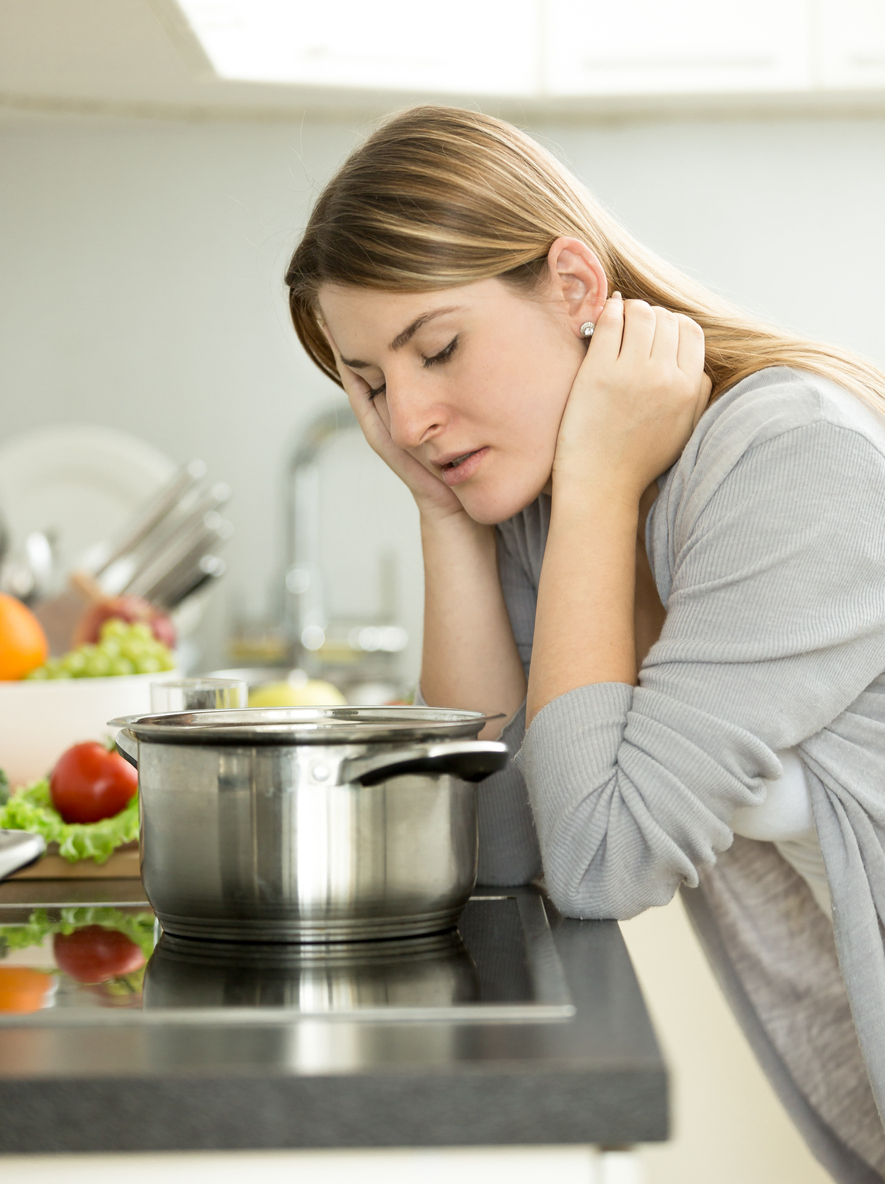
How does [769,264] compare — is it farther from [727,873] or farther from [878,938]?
[878,938]

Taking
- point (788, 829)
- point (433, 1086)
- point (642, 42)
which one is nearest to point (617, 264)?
point (788, 829)

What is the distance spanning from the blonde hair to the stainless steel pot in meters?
0.41

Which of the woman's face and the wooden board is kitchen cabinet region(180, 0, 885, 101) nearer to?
the woman's face

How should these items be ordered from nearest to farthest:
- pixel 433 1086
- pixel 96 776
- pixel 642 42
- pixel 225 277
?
1. pixel 433 1086
2. pixel 96 776
3. pixel 642 42
4. pixel 225 277

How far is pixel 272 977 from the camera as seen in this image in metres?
0.58

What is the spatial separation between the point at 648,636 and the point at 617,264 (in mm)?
322

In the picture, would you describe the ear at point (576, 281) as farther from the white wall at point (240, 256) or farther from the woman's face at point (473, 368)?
the white wall at point (240, 256)

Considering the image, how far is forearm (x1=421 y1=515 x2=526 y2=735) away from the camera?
1.08 metres

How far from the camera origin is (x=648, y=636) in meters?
1.06

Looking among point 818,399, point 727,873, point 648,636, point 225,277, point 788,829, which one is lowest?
point 727,873

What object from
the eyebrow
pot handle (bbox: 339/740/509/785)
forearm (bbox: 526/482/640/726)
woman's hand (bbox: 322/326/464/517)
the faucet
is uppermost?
the eyebrow

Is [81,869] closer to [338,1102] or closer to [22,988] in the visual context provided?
[22,988]

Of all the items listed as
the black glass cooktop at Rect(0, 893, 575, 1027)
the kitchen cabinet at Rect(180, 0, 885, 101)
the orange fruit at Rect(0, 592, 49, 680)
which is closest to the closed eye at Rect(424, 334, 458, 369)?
the black glass cooktop at Rect(0, 893, 575, 1027)

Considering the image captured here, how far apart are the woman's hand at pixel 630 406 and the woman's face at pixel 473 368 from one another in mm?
30
